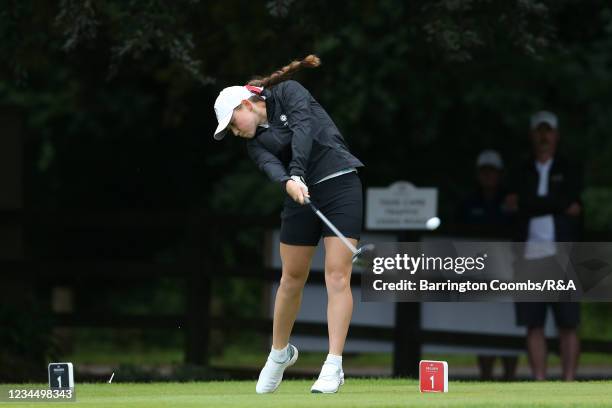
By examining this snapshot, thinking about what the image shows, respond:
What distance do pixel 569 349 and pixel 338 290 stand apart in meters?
4.13

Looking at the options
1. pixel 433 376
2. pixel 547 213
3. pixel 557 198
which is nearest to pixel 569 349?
pixel 547 213

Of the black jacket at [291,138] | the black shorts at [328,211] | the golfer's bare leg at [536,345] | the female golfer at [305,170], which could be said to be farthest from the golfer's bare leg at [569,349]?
the black jacket at [291,138]

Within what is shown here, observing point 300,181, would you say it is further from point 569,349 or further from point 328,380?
point 569,349

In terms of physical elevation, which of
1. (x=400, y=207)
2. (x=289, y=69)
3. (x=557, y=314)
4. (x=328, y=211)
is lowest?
(x=557, y=314)

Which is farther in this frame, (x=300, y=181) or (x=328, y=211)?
(x=328, y=211)

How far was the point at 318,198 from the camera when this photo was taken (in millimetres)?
9211

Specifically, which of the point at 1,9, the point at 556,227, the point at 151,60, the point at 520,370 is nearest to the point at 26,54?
the point at 1,9

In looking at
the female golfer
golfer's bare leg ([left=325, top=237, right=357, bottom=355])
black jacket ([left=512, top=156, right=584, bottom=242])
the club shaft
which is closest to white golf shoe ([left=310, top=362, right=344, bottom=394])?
the female golfer

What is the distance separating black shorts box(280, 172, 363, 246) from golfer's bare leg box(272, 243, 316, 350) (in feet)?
0.18

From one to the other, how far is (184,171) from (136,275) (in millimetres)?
5404

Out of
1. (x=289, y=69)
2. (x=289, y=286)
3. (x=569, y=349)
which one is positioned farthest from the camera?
(x=569, y=349)

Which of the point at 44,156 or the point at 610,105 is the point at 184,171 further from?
the point at 610,105

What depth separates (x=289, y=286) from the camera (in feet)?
30.6

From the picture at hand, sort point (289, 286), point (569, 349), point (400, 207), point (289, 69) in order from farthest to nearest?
point (400, 207) < point (569, 349) < point (289, 286) < point (289, 69)
